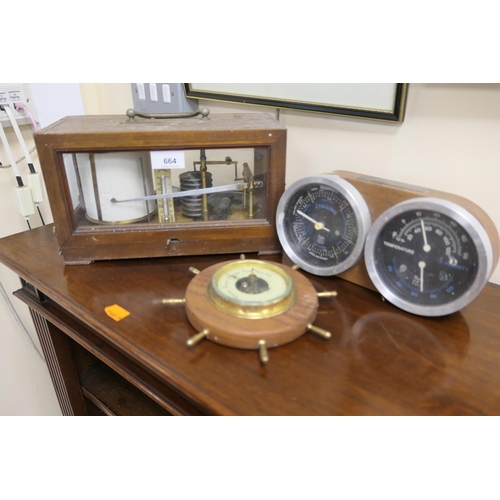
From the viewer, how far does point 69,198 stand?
0.87 m

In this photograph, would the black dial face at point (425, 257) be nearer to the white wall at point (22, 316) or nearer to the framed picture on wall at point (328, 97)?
the framed picture on wall at point (328, 97)

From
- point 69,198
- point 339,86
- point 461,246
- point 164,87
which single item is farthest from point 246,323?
point 164,87

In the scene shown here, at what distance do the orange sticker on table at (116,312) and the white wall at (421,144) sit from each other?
63cm

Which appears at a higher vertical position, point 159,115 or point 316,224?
point 159,115

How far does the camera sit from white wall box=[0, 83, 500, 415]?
0.83m

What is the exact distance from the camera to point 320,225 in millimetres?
822

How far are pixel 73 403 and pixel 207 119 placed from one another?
2.78 ft

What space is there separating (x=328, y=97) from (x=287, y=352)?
0.64m

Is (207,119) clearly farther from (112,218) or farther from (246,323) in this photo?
(246,323)

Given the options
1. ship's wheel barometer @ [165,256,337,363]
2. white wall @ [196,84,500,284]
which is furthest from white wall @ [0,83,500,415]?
ship's wheel barometer @ [165,256,337,363]

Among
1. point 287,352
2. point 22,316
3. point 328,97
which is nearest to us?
point 287,352

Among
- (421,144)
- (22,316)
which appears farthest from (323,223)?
(22,316)

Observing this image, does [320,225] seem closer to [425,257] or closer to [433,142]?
[425,257]

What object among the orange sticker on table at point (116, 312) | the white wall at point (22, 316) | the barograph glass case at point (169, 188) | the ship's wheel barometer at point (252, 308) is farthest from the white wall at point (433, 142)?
the white wall at point (22, 316)
